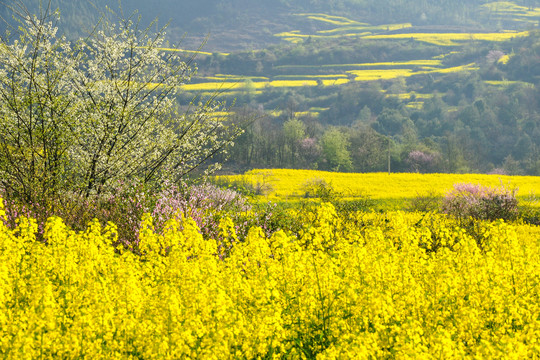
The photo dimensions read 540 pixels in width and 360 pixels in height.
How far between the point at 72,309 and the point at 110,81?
842 centimetres

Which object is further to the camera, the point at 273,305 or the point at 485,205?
the point at 485,205

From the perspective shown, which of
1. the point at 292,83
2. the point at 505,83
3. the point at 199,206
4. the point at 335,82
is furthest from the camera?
the point at 292,83

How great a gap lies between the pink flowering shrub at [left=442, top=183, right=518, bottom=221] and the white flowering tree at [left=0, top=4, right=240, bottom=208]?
10.2m

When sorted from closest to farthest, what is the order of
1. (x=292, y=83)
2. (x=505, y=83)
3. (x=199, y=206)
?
(x=199, y=206), (x=505, y=83), (x=292, y=83)

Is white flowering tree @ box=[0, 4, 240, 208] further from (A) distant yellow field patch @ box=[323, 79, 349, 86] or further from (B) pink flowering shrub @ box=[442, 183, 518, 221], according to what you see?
(A) distant yellow field patch @ box=[323, 79, 349, 86]

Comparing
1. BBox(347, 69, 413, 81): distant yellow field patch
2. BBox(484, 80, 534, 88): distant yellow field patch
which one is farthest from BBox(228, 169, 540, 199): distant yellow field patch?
BBox(347, 69, 413, 81): distant yellow field patch

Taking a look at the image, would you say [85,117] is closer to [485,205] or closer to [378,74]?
[485,205]

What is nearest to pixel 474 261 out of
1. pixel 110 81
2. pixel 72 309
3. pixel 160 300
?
pixel 160 300

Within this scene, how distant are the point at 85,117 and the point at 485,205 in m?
13.9

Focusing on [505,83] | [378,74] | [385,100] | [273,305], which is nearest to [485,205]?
[273,305]

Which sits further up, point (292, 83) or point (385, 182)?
point (292, 83)

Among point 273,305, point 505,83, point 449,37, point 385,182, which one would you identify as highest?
point 449,37

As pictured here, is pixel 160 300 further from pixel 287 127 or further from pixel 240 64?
pixel 240 64

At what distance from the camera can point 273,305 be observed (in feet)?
18.1
